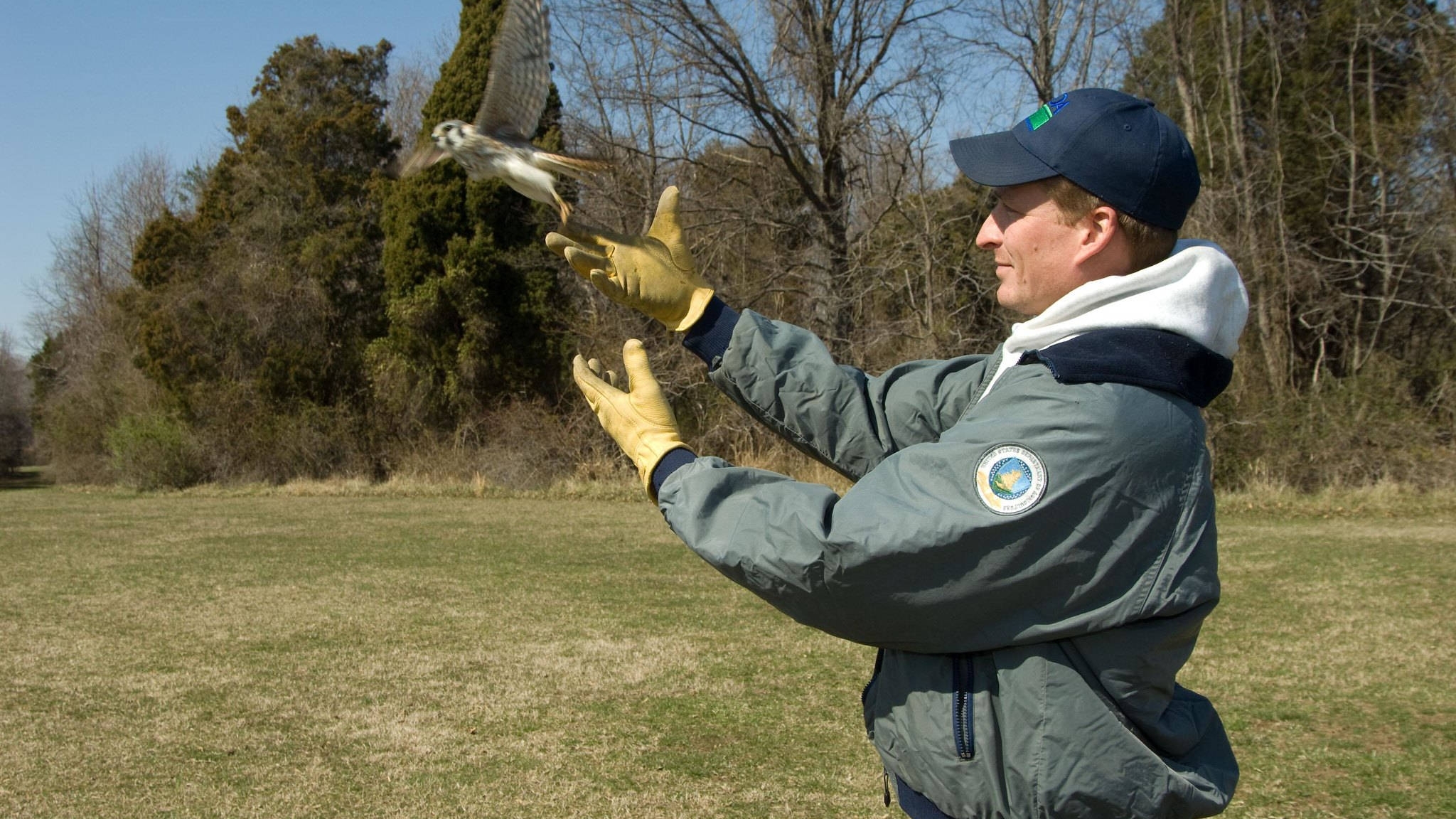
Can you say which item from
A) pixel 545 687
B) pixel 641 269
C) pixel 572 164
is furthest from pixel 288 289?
pixel 641 269

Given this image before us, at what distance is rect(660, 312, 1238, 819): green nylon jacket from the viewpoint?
149 cm

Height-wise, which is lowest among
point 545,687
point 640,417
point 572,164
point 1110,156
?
point 545,687

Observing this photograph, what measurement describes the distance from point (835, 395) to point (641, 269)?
1.86ft

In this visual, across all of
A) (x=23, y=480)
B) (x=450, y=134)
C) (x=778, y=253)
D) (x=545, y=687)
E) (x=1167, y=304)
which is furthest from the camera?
(x=23, y=480)

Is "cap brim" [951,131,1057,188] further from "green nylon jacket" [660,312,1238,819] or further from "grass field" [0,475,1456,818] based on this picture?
"grass field" [0,475,1456,818]

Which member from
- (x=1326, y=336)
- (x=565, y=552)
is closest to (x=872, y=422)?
(x=565, y=552)

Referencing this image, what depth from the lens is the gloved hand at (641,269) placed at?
244 centimetres

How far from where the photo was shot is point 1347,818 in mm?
4352

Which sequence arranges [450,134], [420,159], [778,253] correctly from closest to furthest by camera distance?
[450,134] → [420,159] → [778,253]

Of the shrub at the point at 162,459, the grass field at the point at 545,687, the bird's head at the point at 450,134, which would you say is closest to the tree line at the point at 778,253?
the shrub at the point at 162,459

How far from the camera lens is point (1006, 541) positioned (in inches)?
58.5

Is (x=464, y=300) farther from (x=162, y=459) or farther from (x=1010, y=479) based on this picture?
(x=1010, y=479)

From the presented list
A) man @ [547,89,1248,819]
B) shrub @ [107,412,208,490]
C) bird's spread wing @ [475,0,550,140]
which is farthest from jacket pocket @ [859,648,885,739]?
shrub @ [107,412,208,490]

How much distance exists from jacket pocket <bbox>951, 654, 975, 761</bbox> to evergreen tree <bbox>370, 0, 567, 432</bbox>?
19.4 m
